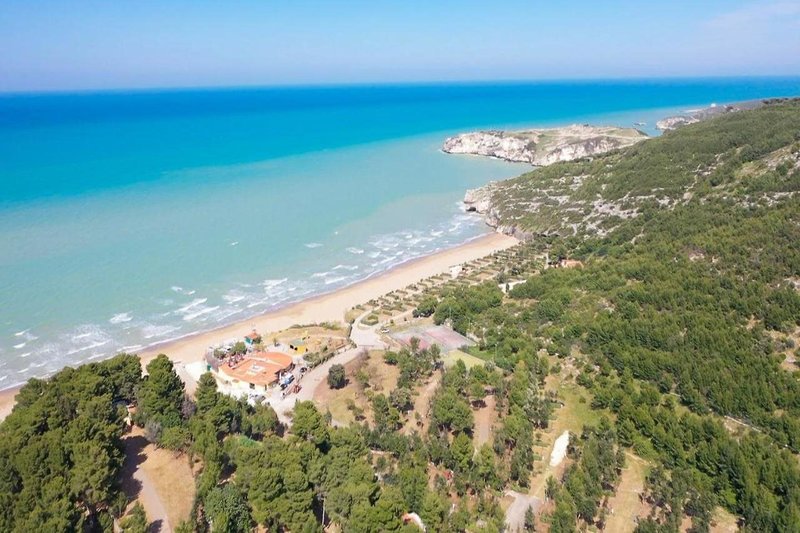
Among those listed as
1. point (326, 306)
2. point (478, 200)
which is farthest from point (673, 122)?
point (326, 306)

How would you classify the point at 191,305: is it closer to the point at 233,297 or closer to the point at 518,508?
the point at 233,297

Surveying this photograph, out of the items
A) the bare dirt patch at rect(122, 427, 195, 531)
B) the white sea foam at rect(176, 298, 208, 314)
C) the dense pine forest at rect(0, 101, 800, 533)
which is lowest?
the white sea foam at rect(176, 298, 208, 314)

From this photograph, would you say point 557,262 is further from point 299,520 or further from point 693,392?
point 299,520

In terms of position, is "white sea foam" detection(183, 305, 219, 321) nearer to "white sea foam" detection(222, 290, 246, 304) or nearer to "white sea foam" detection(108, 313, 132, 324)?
"white sea foam" detection(222, 290, 246, 304)

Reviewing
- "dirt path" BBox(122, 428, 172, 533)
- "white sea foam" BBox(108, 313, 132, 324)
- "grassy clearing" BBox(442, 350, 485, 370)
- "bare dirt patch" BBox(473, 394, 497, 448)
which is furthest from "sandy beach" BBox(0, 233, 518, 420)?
"bare dirt patch" BBox(473, 394, 497, 448)

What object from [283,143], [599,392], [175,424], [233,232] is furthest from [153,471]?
[283,143]

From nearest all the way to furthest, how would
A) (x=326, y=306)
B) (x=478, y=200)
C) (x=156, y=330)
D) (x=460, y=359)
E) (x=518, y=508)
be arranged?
(x=518, y=508), (x=460, y=359), (x=156, y=330), (x=326, y=306), (x=478, y=200)
